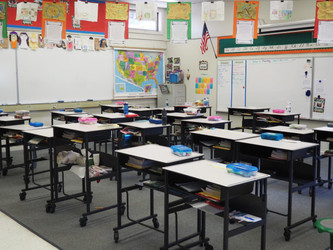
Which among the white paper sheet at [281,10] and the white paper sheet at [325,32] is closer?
the white paper sheet at [325,32]

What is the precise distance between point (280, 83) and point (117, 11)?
12.2 ft

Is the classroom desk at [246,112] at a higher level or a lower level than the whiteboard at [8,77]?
lower

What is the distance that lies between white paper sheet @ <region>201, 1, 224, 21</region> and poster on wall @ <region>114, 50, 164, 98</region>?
3360mm

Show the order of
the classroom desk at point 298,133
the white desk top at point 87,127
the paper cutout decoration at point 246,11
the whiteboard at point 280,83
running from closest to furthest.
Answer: the white desk top at point 87,127 → the classroom desk at point 298,133 → the paper cutout decoration at point 246,11 → the whiteboard at point 280,83

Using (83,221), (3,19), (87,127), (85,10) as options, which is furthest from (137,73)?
(83,221)

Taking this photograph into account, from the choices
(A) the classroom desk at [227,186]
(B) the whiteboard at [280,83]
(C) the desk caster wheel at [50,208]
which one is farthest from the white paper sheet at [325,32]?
(C) the desk caster wheel at [50,208]

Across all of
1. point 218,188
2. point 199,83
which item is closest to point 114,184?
point 218,188

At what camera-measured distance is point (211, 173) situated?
2.69 m

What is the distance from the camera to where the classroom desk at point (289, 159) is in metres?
3.45

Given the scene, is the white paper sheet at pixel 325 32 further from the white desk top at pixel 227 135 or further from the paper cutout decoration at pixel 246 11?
the white desk top at pixel 227 135

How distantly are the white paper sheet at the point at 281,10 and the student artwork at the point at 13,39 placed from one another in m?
5.12

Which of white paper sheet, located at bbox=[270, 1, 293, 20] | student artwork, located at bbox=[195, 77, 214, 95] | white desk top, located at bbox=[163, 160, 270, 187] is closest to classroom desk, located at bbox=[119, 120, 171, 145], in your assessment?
white desk top, located at bbox=[163, 160, 270, 187]

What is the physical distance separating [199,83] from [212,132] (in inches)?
210

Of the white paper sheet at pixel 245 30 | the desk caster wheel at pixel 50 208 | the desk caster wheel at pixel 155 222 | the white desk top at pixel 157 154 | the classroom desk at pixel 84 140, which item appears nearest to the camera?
the white desk top at pixel 157 154
